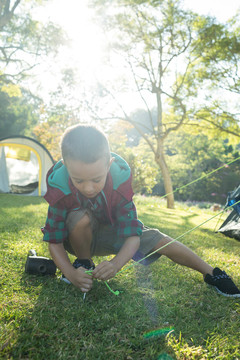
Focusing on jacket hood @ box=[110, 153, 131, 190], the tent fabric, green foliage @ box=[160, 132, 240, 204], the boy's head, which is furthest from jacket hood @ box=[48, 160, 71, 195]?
green foliage @ box=[160, 132, 240, 204]

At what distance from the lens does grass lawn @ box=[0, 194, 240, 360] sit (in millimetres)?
1197

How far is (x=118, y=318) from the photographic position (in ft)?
4.80

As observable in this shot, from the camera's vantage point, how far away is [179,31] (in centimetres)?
952

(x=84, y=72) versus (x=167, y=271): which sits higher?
(x=84, y=72)

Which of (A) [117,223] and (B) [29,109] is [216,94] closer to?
(A) [117,223]

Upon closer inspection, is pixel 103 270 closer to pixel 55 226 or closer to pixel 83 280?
pixel 83 280

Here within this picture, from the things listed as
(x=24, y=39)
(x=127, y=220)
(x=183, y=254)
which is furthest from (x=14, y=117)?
(x=183, y=254)

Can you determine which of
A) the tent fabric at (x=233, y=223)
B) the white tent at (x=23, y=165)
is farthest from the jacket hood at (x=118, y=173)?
the white tent at (x=23, y=165)

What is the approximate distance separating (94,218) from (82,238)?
0.51 ft

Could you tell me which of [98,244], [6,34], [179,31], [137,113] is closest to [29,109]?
[6,34]

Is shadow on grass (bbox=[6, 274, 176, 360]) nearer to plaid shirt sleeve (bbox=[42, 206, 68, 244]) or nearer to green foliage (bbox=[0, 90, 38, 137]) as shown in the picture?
plaid shirt sleeve (bbox=[42, 206, 68, 244])

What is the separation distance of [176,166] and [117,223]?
19246 millimetres

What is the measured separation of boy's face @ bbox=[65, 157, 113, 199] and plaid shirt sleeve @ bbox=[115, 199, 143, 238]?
0.93ft

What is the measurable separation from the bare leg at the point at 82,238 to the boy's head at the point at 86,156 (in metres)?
0.27
